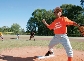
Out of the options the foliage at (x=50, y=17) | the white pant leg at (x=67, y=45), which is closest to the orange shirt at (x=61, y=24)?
the white pant leg at (x=67, y=45)

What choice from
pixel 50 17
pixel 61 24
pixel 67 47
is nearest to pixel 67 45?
pixel 67 47

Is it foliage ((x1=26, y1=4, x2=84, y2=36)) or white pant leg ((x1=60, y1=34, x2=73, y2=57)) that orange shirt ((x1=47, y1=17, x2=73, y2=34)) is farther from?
foliage ((x1=26, y1=4, x2=84, y2=36))

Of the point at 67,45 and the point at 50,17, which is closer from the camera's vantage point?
the point at 67,45

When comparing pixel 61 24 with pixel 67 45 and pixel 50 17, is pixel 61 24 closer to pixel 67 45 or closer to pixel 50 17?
pixel 67 45

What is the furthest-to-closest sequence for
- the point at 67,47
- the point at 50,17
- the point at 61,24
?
the point at 50,17 < the point at 61,24 < the point at 67,47

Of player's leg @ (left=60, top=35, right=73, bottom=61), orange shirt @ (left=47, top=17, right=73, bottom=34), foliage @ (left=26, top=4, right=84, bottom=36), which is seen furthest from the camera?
foliage @ (left=26, top=4, right=84, bottom=36)

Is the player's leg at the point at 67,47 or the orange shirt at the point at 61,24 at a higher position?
the orange shirt at the point at 61,24

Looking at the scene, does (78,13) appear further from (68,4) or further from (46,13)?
(46,13)

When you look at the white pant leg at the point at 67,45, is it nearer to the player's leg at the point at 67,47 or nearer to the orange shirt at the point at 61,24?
the player's leg at the point at 67,47

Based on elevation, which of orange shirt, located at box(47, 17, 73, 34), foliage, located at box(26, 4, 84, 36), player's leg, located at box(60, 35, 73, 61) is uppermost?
foliage, located at box(26, 4, 84, 36)

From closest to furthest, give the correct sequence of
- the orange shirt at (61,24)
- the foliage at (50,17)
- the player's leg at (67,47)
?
the player's leg at (67,47), the orange shirt at (61,24), the foliage at (50,17)

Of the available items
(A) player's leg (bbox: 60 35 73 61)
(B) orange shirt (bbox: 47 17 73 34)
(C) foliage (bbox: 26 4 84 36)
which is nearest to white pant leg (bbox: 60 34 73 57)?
(A) player's leg (bbox: 60 35 73 61)

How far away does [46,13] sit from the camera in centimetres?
9250

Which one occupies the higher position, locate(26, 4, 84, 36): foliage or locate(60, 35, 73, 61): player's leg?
locate(26, 4, 84, 36): foliage
